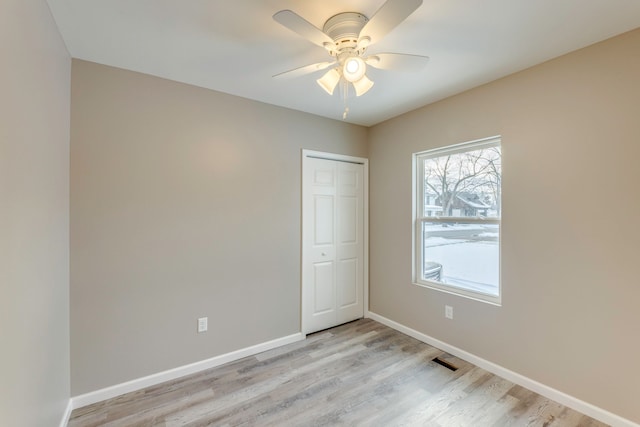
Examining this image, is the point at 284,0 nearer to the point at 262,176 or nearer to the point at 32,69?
the point at 32,69

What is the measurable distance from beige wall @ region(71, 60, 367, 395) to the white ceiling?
321mm

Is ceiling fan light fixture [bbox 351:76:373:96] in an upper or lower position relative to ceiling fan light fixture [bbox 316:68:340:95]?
lower

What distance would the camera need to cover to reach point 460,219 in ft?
9.05

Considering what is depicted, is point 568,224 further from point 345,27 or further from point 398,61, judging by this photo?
point 345,27

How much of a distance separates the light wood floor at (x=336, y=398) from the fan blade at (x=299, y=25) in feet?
7.67

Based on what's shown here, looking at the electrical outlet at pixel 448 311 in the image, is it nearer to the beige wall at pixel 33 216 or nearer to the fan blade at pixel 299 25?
the fan blade at pixel 299 25

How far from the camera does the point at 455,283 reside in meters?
2.82

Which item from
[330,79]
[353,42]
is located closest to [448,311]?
[330,79]

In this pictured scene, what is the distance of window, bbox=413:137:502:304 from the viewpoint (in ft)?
8.25

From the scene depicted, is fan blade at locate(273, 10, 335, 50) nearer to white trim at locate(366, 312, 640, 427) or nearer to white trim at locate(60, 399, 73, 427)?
white trim at locate(60, 399, 73, 427)

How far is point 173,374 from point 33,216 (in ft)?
5.49

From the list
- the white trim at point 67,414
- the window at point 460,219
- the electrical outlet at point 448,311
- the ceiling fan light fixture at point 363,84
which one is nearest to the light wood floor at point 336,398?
the white trim at point 67,414

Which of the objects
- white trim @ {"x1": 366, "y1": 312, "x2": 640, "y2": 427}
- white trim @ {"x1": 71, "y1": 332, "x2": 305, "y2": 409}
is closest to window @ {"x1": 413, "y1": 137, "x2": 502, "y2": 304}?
white trim @ {"x1": 366, "y1": 312, "x2": 640, "y2": 427}

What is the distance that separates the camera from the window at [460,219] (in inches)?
99.0
